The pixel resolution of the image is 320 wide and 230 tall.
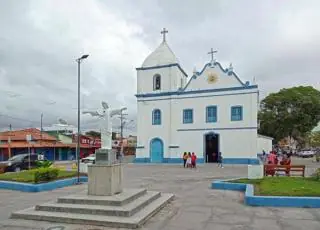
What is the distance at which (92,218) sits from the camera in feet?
25.3

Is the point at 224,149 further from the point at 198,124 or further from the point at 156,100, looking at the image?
the point at 156,100

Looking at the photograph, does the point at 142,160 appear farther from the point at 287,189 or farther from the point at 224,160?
the point at 287,189

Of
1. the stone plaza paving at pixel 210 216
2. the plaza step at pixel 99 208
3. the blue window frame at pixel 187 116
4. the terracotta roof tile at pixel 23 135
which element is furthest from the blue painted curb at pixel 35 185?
the terracotta roof tile at pixel 23 135

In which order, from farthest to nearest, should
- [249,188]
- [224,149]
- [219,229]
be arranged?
[224,149], [249,188], [219,229]

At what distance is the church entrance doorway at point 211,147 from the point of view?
32875 mm

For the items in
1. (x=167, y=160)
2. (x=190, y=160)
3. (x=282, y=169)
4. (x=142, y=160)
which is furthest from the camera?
(x=142, y=160)

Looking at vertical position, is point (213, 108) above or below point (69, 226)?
above

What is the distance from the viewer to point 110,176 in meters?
9.38

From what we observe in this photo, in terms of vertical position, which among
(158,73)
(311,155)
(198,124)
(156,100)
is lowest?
(311,155)

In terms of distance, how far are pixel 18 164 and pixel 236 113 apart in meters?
19.7

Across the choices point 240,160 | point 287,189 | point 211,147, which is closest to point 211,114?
point 211,147

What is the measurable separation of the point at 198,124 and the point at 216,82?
15.1ft

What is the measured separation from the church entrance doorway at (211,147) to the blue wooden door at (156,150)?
15.7 ft

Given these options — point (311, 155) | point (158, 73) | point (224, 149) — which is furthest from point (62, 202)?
point (311, 155)
